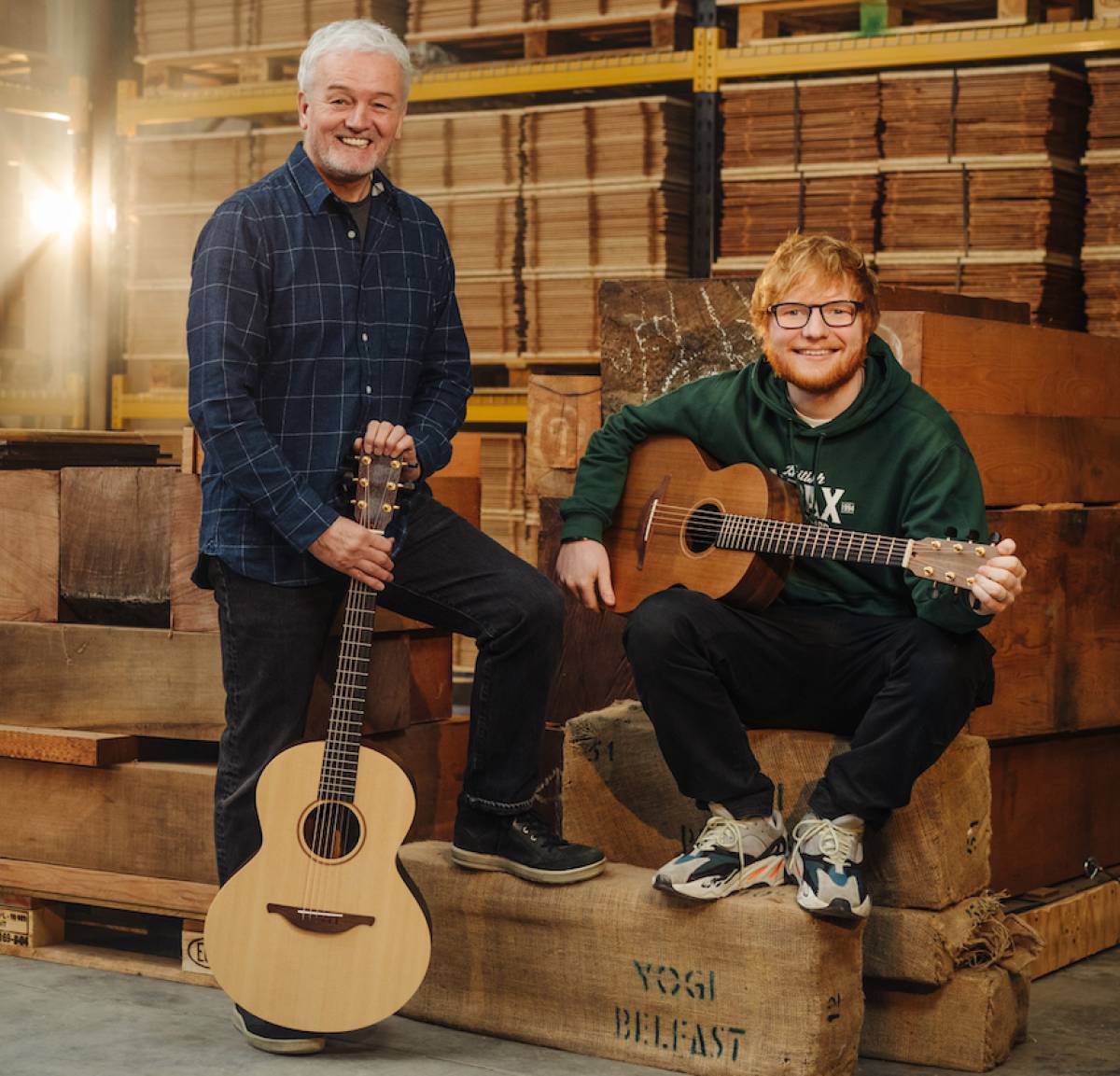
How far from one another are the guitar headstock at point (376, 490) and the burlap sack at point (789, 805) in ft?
2.38

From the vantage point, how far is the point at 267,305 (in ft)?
11.7

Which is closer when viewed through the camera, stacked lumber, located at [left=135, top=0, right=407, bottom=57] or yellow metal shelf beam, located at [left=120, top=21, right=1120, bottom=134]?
yellow metal shelf beam, located at [left=120, top=21, right=1120, bottom=134]

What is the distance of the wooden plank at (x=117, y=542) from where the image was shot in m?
4.39

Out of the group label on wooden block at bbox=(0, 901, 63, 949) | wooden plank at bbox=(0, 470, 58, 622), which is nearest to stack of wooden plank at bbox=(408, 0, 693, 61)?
wooden plank at bbox=(0, 470, 58, 622)

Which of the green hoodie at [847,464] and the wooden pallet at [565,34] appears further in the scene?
the wooden pallet at [565,34]

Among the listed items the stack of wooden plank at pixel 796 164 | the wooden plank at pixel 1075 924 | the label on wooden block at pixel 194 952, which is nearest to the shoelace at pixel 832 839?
the wooden plank at pixel 1075 924

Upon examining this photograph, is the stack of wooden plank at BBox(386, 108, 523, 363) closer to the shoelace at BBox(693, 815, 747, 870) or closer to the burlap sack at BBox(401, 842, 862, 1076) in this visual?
the burlap sack at BBox(401, 842, 862, 1076)

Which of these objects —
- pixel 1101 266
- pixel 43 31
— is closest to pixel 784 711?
pixel 1101 266

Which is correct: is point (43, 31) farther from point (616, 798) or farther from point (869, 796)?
point (869, 796)

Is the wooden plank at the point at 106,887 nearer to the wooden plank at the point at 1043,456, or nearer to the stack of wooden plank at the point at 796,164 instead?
the wooden plank at the point at 1043,456

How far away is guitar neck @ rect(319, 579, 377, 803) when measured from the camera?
11.6 ft

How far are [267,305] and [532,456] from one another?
1.24 m

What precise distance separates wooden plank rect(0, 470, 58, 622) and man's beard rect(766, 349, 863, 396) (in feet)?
6.33

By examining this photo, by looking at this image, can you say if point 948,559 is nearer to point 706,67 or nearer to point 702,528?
point 702,528
